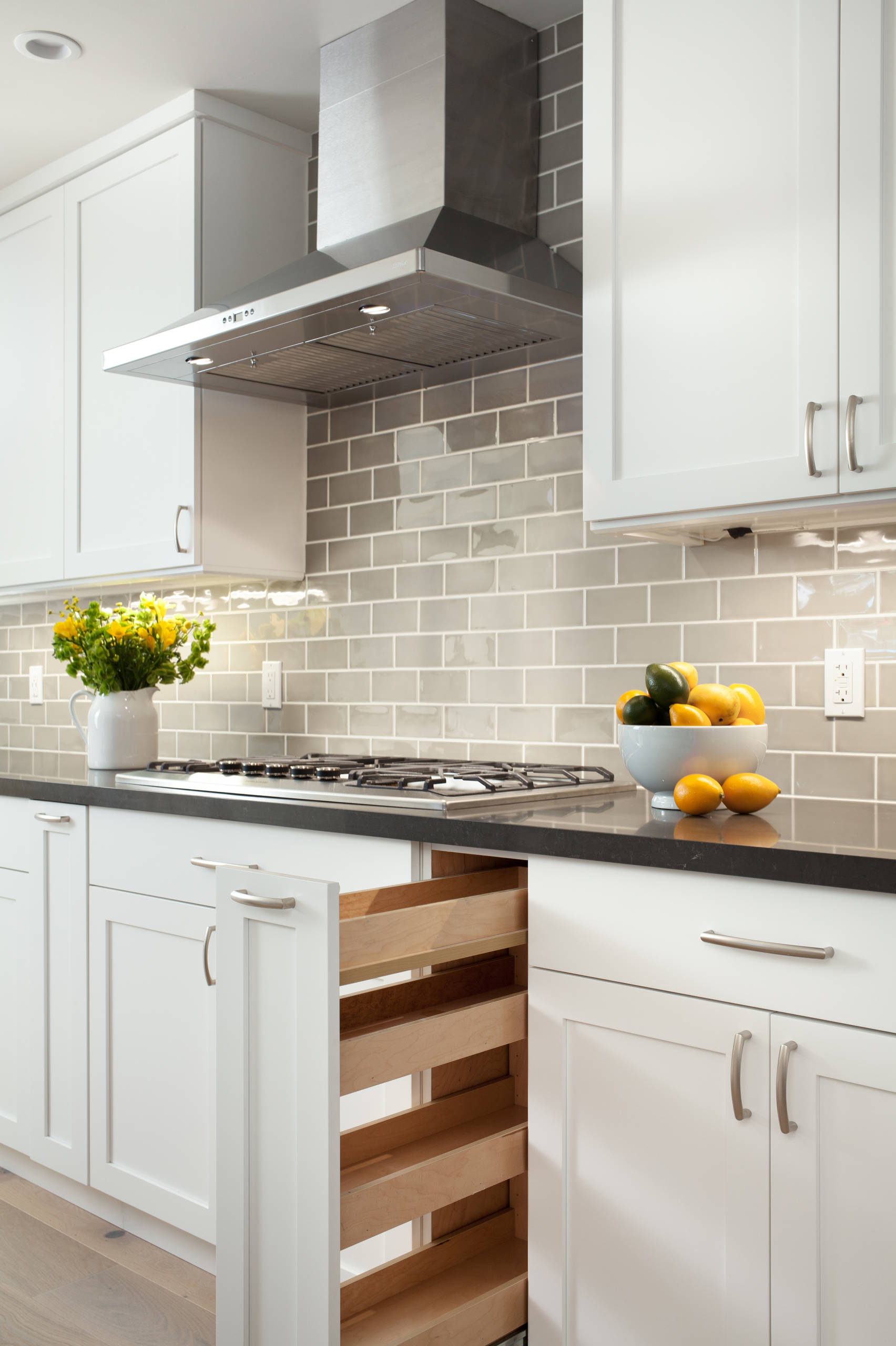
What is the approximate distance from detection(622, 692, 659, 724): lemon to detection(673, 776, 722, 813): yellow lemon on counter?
0.16 m

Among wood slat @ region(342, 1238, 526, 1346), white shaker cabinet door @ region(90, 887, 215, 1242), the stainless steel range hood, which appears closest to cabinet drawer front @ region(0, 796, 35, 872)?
white shaker cabinet door @ region(90, 887, 215, 1242)

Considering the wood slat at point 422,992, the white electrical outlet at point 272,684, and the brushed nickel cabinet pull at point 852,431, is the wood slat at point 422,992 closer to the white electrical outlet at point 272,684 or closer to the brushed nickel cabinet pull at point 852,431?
the brushed nickel cabinet pull at point 852,431

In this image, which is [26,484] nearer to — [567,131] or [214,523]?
[214,523]

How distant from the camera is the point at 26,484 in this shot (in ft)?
10.7

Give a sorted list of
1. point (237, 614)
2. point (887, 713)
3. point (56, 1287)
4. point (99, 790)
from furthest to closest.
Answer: point (237, 614)
point (99, 790)
point (56, 1287)
point (887, 713)

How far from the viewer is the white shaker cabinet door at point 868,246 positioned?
156cm

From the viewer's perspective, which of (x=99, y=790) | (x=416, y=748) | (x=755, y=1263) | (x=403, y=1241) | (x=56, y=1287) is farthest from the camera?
(x=416, y=748)

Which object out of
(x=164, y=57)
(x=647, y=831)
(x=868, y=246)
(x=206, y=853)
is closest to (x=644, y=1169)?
(x=647, y=831)

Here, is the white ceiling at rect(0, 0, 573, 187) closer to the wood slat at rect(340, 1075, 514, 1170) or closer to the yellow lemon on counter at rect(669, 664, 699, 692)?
the yellow lemon on counter at rect(669, 664, 699, 692)

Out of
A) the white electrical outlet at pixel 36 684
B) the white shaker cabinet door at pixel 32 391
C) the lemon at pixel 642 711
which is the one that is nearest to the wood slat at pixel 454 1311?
the lemon at pixel 642 711

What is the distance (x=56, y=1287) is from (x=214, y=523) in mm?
1677

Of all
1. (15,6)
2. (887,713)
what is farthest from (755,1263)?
(15,6)

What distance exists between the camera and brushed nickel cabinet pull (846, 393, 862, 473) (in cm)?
159

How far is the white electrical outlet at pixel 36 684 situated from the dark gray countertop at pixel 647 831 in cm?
194
